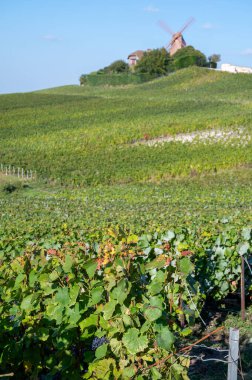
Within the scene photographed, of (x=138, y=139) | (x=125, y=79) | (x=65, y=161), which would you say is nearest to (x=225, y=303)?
(x=65, y=161)

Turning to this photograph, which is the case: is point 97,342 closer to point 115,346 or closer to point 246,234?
point 115,346

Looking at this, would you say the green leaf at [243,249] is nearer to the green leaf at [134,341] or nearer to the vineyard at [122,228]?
the vineyard at [122,228]

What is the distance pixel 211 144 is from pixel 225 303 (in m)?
33.3

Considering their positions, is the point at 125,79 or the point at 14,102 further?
the point at 125,79

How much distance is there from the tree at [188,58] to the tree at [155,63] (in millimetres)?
1913

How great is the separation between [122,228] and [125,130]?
1450 inches

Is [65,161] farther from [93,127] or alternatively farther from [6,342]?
[6,342]

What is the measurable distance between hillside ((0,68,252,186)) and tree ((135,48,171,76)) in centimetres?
2227

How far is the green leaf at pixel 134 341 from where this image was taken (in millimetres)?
5039

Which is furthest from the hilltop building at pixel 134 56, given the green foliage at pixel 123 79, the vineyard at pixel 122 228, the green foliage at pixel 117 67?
the vineyard at pixel 122 228

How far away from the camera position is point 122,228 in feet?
46.9

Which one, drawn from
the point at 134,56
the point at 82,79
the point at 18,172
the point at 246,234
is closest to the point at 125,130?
the point at 18,172

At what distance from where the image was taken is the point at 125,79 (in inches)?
4040

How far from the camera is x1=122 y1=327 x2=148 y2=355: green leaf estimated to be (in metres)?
5.04
